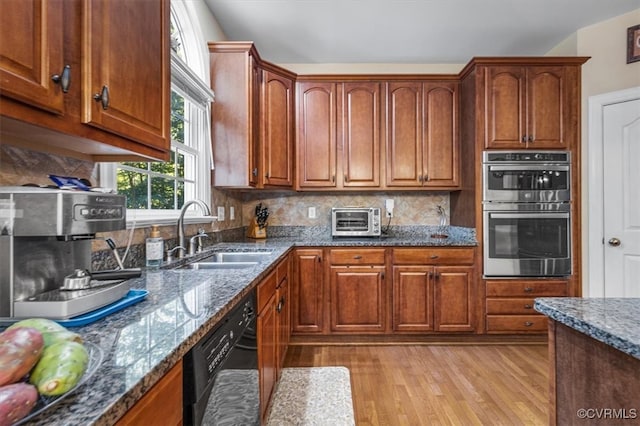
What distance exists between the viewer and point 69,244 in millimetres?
1036

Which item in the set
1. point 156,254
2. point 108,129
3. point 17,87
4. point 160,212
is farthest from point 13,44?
point 160,212

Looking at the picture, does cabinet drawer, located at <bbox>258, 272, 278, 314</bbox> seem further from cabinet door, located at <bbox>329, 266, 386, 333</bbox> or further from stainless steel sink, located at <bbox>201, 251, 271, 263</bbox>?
cabinet door, located at <bbox>329, 266, 386, 333</bbox>

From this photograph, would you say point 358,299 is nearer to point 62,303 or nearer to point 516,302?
point 516,302

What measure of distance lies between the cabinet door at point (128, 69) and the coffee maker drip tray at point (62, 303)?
0.48 meters

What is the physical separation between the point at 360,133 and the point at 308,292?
1.59 metres

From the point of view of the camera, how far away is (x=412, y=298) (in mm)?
2887

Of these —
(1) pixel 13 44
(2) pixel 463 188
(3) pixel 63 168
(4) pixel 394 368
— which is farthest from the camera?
(2) pixel 463 188

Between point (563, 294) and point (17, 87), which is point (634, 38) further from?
point (17, 87)

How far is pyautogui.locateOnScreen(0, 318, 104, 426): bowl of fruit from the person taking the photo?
0.42 metres

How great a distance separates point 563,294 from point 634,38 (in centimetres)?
223

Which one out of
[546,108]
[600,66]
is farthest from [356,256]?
[600,66]

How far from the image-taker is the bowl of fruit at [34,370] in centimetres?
42

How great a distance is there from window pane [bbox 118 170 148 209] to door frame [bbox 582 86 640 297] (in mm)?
3567

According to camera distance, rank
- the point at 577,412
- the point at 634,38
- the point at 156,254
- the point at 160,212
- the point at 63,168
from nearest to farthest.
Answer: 1. the point at 577,412
2. the point at 63,168
3. the point at 156,254
4. the point at 160,212
5. the point at 634,38
